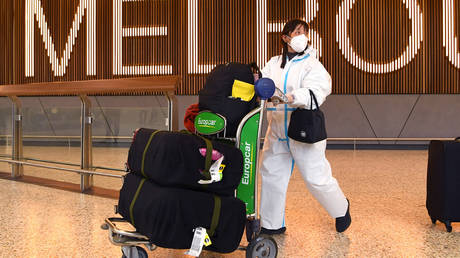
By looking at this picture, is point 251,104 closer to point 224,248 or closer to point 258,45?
point 224,248

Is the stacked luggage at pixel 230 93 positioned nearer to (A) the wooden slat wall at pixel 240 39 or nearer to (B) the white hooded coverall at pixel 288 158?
(B) the white hooded coverall at pixel 288 158

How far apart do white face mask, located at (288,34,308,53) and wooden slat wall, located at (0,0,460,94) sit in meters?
6.32

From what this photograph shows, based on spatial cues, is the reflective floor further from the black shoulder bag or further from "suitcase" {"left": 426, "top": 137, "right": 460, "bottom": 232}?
the black shoulder bag

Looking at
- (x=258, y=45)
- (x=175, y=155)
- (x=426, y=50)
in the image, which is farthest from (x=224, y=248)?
(x=426, y=50)

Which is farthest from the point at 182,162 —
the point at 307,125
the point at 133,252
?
the point at 307,125

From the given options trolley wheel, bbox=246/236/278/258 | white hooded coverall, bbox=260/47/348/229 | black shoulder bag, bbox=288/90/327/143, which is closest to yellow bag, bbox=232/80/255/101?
black shoulder bag, bbox=288/90/327/143

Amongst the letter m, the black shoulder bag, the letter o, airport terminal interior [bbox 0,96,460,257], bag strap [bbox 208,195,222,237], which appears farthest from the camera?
the letter m

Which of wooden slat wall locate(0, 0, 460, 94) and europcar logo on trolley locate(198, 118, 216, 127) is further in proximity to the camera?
wooden slat wall locate(0, 0, 460, 94)

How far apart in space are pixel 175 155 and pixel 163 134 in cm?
12

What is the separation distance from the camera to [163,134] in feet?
5.81

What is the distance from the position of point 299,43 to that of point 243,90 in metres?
0.63

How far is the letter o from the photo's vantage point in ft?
27.7

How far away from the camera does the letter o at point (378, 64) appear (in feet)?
27.7

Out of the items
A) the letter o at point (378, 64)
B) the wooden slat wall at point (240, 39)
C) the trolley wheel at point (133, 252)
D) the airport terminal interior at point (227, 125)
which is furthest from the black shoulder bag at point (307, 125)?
the letter o at point (378, 64)
